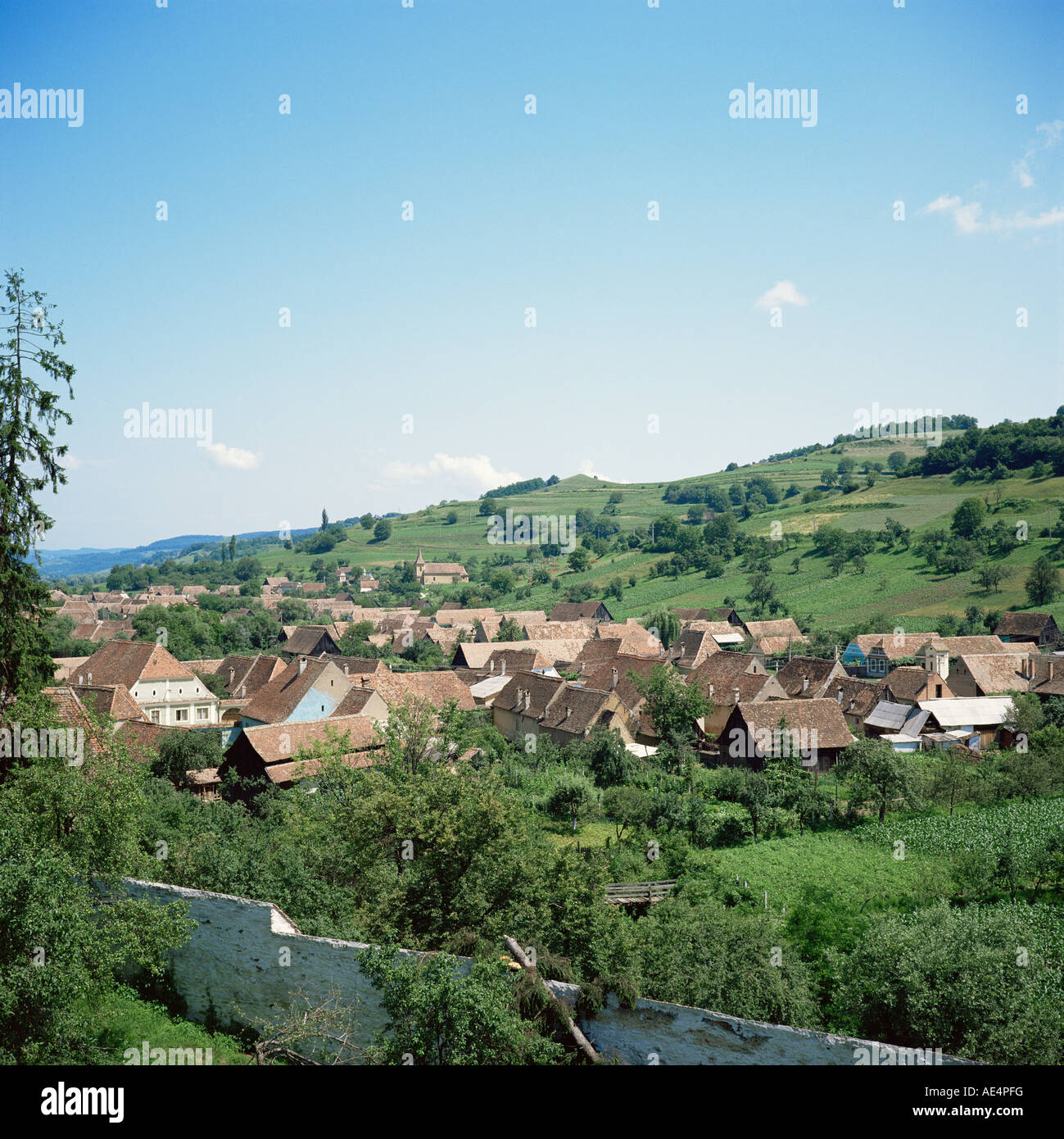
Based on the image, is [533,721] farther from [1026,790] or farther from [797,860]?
[1026,790]

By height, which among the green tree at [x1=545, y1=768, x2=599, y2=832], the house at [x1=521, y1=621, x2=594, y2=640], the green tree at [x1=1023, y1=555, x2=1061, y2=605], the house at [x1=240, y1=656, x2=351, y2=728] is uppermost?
the green tree at [x1=1023, y1=555, x2=1061, y2=605]

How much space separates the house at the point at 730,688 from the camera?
47688mm

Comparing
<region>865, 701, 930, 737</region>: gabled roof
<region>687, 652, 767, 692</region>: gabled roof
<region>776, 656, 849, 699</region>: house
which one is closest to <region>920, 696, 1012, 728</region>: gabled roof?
<region>865, 701, 930, 737</region>: gabled roof

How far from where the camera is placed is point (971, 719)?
4669 cm

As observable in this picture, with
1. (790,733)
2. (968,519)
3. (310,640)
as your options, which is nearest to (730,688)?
(790,733)

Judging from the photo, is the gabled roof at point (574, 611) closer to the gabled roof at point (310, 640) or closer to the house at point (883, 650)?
the gabled roof at point (310, 640)

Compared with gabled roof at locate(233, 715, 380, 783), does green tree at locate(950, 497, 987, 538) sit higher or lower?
higher

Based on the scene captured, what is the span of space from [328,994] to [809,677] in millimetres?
45015

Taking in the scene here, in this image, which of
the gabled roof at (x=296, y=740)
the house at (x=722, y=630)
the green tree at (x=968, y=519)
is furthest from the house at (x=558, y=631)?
the green tree at (x=968, y=519)

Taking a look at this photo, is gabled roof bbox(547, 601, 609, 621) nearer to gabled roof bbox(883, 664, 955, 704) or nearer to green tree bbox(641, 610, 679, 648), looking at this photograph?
green tree bbox(641, 610, 679, 648)

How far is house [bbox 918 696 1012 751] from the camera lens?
45938 mm

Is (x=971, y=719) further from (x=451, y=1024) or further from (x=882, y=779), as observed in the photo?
(x=451, y=1024)
